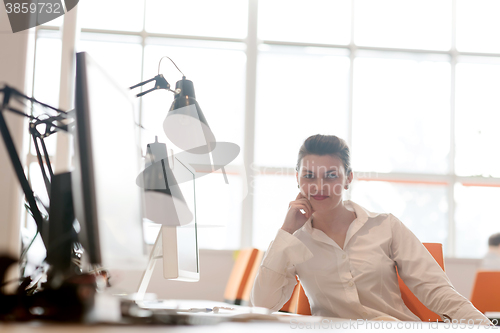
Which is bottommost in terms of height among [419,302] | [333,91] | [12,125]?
[419,302]

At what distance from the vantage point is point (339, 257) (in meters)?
1.63

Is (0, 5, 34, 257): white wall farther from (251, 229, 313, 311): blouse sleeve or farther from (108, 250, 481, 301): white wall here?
(108, 250, 481, 301): white wall

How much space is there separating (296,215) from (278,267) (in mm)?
225

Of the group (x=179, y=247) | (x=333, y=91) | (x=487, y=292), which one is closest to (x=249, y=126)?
(x=333, y=91)

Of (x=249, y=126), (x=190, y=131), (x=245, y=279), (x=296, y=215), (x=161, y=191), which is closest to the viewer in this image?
(x=161, y=191)

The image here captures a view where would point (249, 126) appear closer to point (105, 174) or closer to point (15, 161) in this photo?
point (15, 161)

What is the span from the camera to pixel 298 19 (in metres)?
4.96

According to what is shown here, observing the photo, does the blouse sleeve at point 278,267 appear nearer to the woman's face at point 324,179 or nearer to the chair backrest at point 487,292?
the woman's face at point 324,179

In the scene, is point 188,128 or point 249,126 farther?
point 249,126

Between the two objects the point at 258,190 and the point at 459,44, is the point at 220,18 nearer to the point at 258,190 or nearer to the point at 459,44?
the point at 258,190

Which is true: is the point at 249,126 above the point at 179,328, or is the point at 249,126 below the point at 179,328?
above

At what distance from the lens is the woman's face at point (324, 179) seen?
5.64 ft

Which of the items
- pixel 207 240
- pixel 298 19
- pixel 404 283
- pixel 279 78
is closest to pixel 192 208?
pixel 404 283

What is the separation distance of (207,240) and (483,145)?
3.15 metres
